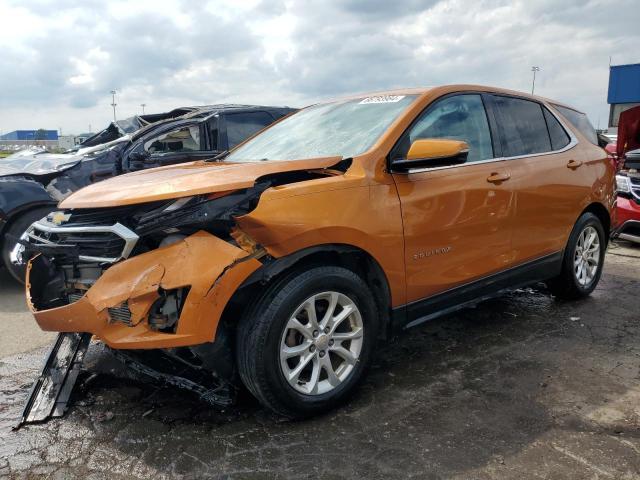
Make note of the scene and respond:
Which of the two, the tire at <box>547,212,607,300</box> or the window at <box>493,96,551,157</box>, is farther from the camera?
the tire at <box>547,212,607,300</box>

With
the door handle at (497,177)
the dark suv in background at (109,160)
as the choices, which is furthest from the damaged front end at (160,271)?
the dark suv in background at (109,160)

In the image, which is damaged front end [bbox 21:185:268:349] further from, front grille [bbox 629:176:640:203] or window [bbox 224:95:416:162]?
front grille [bbox 629:176:640:203]

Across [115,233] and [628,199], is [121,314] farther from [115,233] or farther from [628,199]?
[628,199]

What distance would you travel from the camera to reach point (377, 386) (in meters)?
3.13

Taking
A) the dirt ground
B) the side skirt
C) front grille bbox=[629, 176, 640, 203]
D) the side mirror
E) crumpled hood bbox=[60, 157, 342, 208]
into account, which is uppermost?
the side mirror

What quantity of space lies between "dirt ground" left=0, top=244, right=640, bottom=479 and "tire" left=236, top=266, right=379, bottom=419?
169mm

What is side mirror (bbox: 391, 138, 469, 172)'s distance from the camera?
9.43ft

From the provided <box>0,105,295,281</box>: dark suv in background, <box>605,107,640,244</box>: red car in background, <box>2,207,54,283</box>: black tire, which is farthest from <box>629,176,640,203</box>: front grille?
<box>2,207,54,283</box>: black tire

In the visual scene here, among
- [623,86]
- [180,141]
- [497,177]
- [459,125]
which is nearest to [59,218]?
[459,125]

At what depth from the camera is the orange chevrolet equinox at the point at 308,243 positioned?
7.97ft

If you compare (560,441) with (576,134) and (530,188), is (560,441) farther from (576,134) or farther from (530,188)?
(576,134)

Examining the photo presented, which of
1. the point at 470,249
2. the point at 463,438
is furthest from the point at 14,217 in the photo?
the point at 463,438

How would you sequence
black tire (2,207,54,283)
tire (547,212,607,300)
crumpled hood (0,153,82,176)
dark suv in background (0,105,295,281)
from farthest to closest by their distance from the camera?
crumpled hood (0,153,82,176) < dark suv in background (0,105,295,281) < black tire (2,207,54,283) < tire (547,212,607,300)

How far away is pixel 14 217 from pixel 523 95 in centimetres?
499
